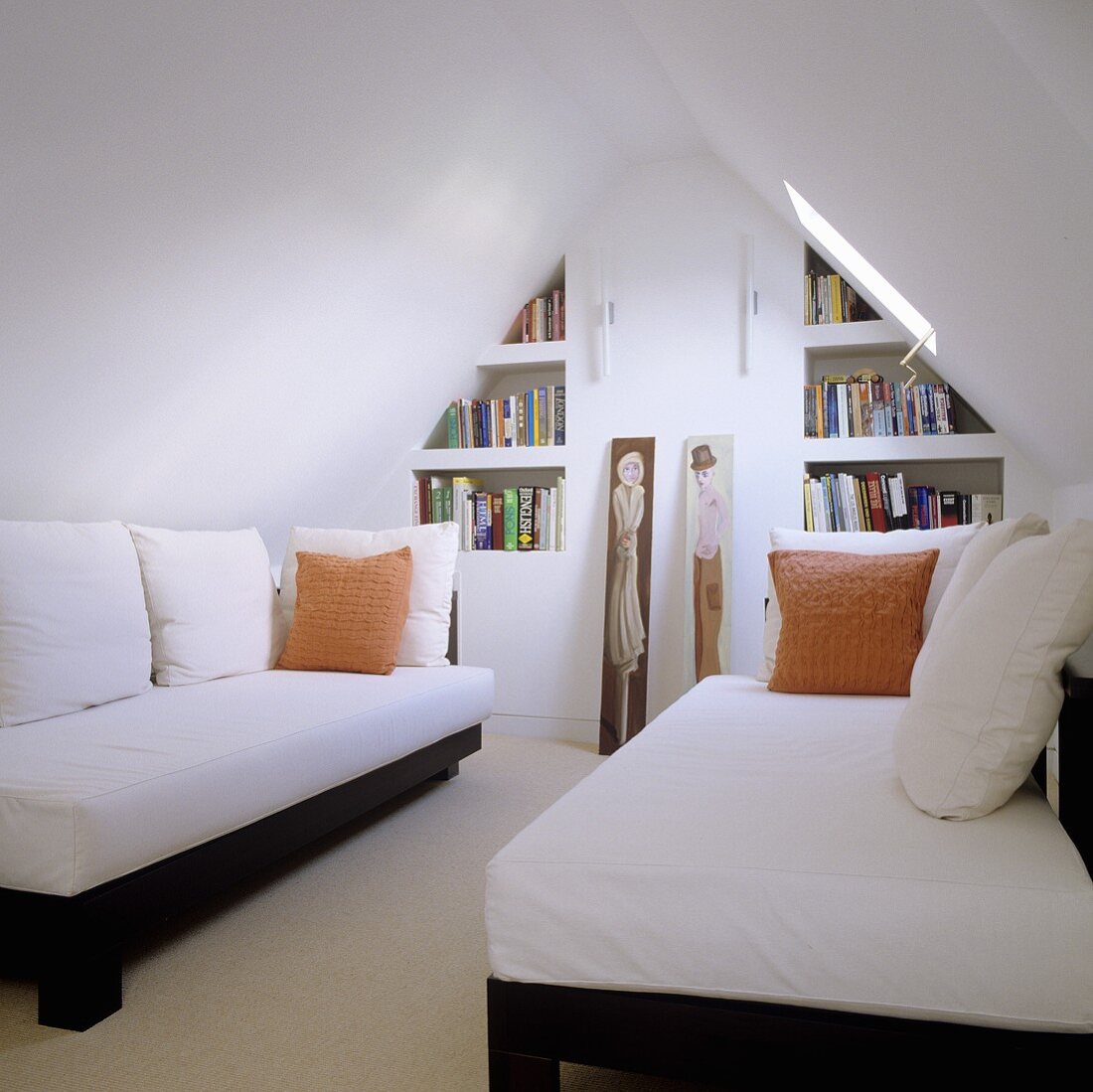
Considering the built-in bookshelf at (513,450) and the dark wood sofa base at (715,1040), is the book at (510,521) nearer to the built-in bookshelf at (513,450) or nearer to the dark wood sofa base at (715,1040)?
the built-in bookshelf at (513,450)

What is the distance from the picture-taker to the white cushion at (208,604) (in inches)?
126

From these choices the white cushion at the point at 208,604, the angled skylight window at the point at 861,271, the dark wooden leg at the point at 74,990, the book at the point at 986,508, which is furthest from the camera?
the book at the point at 986,508

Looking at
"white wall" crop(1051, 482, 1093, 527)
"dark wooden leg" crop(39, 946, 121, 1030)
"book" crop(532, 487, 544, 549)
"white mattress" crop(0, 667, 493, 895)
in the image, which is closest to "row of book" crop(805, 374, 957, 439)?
"white wall" crop(1051, 482, 1093, 527)

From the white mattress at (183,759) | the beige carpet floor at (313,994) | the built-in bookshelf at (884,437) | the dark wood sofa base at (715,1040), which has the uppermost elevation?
the built-in bookshelf at (884,437)

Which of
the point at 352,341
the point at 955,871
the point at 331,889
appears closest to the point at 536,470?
the point at 352,341

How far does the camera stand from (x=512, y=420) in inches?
184

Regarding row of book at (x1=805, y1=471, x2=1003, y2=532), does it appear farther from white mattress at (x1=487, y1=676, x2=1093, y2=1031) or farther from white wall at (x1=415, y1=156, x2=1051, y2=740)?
white mattress at (x1=487, y1=676, x2=1093, y2=1031)

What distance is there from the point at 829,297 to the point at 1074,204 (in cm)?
281

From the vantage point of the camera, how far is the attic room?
1471 millimetres

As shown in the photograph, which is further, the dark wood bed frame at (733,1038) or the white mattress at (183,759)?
the white mattress at (183,759)

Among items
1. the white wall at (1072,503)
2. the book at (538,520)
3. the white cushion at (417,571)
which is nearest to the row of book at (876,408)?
the white wall at (1072,503)

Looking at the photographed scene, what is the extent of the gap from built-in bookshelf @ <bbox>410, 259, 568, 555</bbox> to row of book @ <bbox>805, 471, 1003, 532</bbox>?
3.77 ft

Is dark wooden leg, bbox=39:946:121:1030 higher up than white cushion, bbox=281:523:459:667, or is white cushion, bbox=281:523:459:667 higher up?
white cushion, bbox=281:523:459:667

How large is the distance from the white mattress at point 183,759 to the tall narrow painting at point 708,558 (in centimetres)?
121
